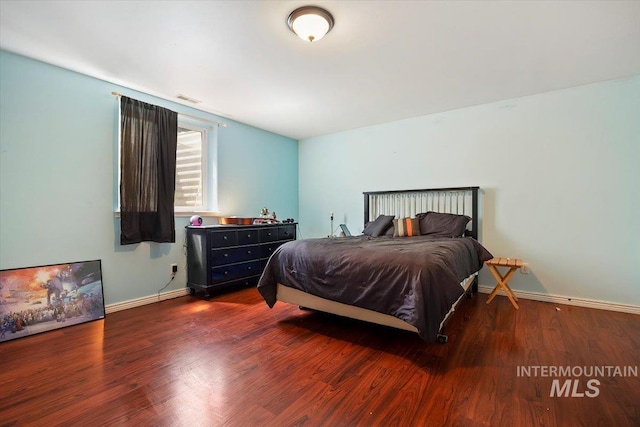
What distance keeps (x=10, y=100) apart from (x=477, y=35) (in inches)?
149

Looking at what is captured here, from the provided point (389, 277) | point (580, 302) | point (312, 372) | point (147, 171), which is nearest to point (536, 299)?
point (580, 302)

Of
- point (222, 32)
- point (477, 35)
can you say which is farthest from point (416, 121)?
point (222, 32)

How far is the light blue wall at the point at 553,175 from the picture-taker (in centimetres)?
286

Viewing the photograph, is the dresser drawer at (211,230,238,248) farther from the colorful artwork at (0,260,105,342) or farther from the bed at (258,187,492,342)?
the colorful artwork at (0,260,105,342)

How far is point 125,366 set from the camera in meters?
1.88

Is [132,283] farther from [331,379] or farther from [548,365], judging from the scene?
[548,365]

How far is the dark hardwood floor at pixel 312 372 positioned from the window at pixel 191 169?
1538mm

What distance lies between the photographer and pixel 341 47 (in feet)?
7.64

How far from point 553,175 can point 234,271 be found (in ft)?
12.7

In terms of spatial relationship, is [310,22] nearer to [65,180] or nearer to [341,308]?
[341,308]

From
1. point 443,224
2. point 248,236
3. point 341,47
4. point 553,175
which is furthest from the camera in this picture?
point 248,236

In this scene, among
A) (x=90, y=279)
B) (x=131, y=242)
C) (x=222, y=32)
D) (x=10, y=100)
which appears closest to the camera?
(x=222, y=32)

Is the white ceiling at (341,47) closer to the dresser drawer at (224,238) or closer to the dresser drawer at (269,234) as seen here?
the dresser drawer at (224,238)

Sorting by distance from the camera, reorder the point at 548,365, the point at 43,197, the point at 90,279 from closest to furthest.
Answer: the point at 548,365, the point at 43,197, the point at 90,279
